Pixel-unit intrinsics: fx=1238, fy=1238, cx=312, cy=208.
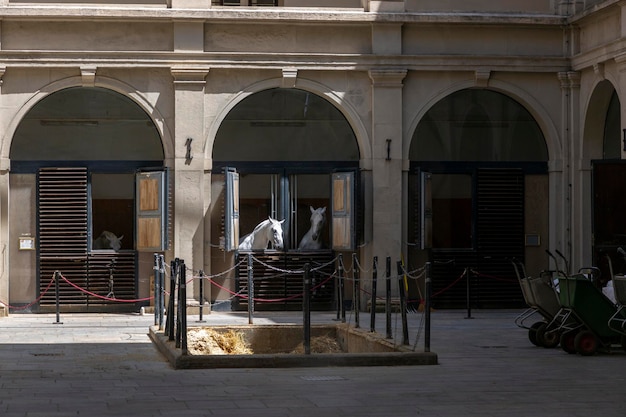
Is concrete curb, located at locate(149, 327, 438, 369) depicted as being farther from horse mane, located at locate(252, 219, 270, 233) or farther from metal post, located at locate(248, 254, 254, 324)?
horse mane, located at locate(252, 219, 270, 233)

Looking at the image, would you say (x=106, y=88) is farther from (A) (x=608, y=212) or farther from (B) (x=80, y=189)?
(A) (x=608, y=212)

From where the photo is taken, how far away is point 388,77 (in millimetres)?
24016

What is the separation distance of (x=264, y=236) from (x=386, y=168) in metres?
2.71

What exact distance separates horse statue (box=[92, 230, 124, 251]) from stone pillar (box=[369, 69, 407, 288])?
16.2 ft

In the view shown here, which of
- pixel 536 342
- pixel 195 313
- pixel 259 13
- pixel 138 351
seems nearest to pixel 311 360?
pixel 138 351

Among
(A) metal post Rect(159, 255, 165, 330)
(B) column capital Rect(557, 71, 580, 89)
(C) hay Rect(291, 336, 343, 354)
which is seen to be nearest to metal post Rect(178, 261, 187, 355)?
(A) metal post Rect(159, 255, 165, 330)

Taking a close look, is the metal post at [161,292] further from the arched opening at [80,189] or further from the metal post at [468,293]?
the metal post at [468,293]

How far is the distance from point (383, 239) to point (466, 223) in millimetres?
1855

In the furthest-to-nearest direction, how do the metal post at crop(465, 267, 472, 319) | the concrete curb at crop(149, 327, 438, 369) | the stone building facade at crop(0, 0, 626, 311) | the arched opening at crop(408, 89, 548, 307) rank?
the arched opening at crop(408, 89, 548, 307) → the stone building facade at crop(0, 0, 626, 311) → the metal post at crop(465, 267, 472, 319) → the concrete curb at crop(149, 327, 438, 369)

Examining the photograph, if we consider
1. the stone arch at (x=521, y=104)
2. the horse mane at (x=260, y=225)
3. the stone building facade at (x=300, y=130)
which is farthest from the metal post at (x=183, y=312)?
the stone arch at (x=521, y=104)

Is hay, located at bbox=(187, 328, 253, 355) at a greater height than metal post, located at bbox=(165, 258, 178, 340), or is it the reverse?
metal post, located at bbox=(165, 258, 178, 340)

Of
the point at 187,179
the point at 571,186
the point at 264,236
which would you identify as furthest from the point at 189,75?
the point at 571,186

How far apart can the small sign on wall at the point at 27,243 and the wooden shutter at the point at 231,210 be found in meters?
3.67

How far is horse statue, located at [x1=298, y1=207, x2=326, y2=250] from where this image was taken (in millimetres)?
24156
